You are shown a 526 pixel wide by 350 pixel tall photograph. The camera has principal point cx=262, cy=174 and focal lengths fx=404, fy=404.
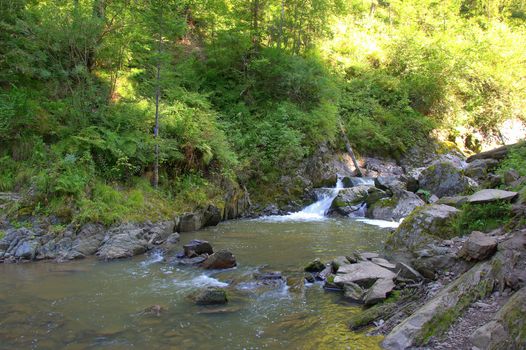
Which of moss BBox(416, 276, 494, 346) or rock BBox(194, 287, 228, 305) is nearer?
moss BBox(416, 276, 494, 346)

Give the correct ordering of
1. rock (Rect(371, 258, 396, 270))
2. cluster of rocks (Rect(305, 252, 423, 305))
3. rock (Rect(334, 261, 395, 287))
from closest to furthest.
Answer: cluster of rocks (Rect(305, 252, 423, 305)) < rock (Rect(334, 261, 395, 287)) < rock (Rect(371, 258, 396, 270))

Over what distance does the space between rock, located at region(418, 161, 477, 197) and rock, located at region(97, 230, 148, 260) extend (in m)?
10.8

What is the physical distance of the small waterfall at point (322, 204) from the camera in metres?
15.7

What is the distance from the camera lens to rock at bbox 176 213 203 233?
12516mm

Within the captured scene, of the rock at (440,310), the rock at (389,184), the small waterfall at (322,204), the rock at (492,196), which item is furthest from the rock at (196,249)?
the rock at (389,184)

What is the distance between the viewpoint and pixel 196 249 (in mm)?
9750

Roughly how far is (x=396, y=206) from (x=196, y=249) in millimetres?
8001

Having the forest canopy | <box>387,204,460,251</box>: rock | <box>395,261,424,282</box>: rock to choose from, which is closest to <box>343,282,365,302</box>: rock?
<box>395,261,424,282</box>: rock

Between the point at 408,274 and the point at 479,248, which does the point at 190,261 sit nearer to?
the point at 408,274

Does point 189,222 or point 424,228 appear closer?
point 424,228

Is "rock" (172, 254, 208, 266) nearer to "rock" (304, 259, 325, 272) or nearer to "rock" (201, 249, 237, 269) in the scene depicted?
"rock" (201, 249, 237, 269)

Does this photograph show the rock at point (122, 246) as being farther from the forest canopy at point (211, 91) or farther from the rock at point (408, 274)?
the rock at point (408, 274)

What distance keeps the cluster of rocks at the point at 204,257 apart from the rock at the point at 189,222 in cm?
263

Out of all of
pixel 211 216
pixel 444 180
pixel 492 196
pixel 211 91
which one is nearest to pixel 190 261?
pixel 211 216
